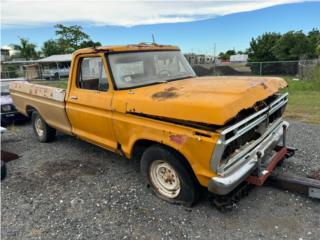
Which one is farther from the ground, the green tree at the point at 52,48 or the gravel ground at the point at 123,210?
the green tree at the point at 52,48

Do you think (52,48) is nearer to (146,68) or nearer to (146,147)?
(146,68)

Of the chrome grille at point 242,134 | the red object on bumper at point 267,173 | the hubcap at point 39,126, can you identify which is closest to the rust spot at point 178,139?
the chrome grille at point 242,134

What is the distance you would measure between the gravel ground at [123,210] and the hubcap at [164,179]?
16 centimetres

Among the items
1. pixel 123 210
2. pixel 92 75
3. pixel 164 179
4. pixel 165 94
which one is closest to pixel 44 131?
pixel 92 75

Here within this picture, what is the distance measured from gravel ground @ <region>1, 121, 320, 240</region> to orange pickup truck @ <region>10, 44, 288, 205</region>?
38 cm

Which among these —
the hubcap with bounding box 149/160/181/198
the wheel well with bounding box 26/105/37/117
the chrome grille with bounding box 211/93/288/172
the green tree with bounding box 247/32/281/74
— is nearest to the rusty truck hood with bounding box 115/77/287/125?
the chrome grille with bounding box 211/93/288/172

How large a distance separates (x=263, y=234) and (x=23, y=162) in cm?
451

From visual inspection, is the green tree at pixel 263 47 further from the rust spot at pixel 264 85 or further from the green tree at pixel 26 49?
the green tree at pixel 26 49

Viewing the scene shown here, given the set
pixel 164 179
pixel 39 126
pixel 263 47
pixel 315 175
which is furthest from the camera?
pixel 263 47

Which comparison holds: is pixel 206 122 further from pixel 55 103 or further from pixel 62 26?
pixel 62 26

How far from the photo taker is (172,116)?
3.33 meters

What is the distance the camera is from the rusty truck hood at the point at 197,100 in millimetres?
2991

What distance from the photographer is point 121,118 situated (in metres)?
4.06

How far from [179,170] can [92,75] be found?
227 centimetres
